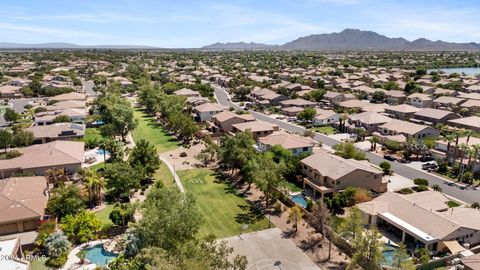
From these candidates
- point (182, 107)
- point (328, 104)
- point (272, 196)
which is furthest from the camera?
point (328, 104)

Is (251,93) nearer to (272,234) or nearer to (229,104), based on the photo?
(229,104)

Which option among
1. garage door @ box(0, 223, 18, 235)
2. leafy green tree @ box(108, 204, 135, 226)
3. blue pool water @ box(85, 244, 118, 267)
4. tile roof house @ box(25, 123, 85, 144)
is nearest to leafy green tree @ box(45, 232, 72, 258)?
blue pool water @ box(85, 244, 118, 267)

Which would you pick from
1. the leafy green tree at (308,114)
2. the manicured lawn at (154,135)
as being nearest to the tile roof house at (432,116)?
the leafy green tree at (308,114)

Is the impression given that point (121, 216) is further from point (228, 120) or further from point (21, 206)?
point (228, 120)

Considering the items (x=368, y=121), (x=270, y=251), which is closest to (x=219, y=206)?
(x=270, y=251)

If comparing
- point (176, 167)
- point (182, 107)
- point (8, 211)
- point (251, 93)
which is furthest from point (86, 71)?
point (8, 211)

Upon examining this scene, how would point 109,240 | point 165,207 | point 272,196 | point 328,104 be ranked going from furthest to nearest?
point 328,104, point 272,196, point 109,240, point 165,207

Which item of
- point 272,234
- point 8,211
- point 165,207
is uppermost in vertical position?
point 165,207
